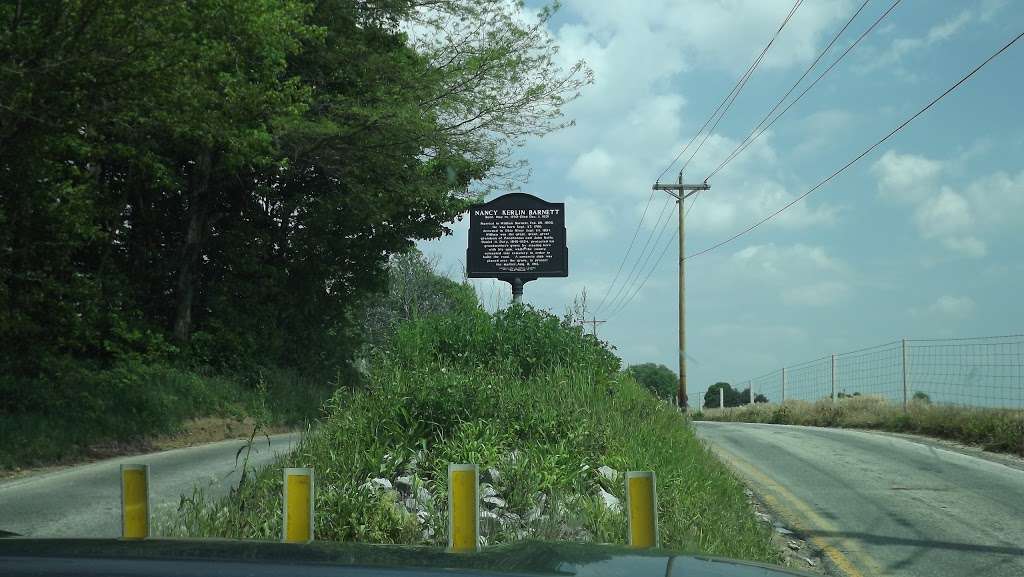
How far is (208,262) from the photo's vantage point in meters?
23.3

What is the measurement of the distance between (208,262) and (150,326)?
10.1 feet

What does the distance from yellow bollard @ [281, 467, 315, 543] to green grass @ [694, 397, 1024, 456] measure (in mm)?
12400

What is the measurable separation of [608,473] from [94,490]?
655 centimetres

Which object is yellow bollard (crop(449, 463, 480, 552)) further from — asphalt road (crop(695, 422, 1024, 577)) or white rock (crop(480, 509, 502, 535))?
asphalt road (crop(695, 422, 1024, 577))

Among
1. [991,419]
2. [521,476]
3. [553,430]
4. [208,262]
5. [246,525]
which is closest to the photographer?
[246,525]

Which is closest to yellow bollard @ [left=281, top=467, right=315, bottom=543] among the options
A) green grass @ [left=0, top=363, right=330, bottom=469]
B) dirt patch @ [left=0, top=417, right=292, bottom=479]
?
dirt patch @ [left=0, top=417, right=292, bottom=479]

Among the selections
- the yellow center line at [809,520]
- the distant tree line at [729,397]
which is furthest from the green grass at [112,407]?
the distant tree line at [729,397]

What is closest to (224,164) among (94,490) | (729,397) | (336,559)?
(94,490)

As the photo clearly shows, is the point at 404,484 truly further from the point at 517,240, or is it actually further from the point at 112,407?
the point at 112,407

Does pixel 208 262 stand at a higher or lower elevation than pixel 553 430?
higher

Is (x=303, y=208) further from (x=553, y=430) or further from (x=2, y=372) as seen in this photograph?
(x=553, y=430)

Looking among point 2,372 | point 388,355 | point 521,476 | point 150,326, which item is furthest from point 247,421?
point 521,476

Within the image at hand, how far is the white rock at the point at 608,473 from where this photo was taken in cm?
808

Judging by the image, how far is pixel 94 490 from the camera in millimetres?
10898
